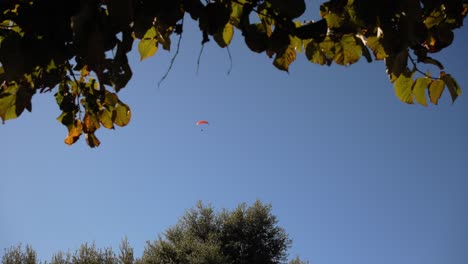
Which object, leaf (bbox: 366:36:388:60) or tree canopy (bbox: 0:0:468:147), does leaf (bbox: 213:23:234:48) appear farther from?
leaf (bbox: 366:36:388:60)

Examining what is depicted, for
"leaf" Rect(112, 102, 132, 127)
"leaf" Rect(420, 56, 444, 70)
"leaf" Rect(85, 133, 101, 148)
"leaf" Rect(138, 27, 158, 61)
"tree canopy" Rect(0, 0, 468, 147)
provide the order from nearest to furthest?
"tree canopy" Rect(0, 0, 468, 147), "leaf" Rect(420, 56, 444, 70), "leaf" Rect(138, 27, 158, 61), "leaf" Rect(112, 102, 132, 127), "leaf" Rect(85, 133, 101, 148)

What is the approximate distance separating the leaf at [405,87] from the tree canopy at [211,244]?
1632 centimetres

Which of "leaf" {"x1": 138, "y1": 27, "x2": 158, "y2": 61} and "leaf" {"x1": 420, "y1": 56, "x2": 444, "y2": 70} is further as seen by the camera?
"leaf" {"x1": 138, "y1": 27, "x2": 158, "y2": 61}

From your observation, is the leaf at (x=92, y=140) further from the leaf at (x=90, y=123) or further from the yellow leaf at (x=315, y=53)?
the yellow leaf at (x=315, y=53)

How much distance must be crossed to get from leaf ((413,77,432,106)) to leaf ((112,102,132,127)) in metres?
1.26

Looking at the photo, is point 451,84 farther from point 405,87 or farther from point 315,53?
point 315,53

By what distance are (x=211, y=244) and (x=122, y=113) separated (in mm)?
16694

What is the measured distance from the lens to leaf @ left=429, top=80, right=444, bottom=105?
4.86 ft

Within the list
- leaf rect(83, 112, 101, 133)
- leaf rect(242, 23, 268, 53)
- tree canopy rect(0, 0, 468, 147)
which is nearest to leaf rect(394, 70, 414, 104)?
tree canopy rect(0, 0, 468, 147)

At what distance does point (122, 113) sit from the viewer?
6.23 ft

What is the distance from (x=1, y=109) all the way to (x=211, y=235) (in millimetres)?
17759

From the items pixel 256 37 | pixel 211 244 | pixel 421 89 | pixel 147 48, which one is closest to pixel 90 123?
pixel 147 48

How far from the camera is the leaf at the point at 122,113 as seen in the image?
6.21ft

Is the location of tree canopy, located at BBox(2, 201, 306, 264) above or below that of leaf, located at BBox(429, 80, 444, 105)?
above
